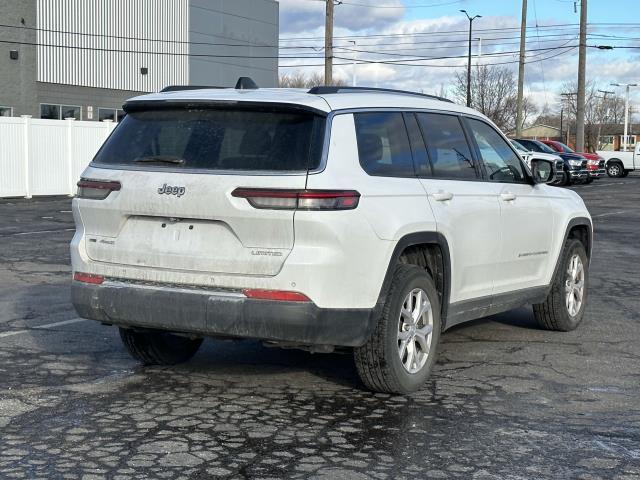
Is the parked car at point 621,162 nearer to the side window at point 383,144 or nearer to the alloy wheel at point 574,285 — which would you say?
the alloy wheel at point 574,285

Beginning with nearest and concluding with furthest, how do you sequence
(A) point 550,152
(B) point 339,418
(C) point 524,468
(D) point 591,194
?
(C) point 524,468, (B) point 339,418, (D) point 591,194, (A) point 550,152

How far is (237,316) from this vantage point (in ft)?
17.7

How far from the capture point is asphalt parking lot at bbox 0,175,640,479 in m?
4.69

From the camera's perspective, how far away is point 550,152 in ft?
120

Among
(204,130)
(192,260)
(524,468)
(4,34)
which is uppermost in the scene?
(4,34)

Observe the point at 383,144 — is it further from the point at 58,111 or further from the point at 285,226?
the point at 58,111

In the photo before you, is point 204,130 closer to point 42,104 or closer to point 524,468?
point 524,468

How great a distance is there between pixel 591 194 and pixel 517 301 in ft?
84.1

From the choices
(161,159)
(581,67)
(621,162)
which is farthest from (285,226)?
(621,162)

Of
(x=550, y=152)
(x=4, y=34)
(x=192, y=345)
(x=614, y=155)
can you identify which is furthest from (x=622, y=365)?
(x=614, y=155)

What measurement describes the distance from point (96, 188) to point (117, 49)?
38.3m

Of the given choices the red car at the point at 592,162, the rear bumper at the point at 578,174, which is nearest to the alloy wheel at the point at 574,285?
the rear bumper at the point at 578,174

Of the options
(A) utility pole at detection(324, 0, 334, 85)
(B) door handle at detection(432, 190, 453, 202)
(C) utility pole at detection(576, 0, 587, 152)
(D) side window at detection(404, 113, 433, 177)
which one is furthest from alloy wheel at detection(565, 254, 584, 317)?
(C) utility pole at detection(576, 0, 587, 152)

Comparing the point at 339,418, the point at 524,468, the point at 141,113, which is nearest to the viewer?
the point at 524,468
